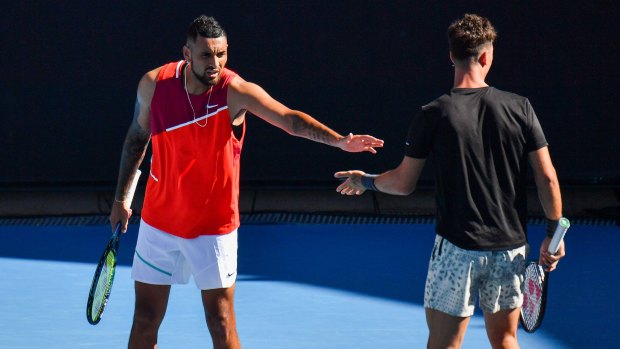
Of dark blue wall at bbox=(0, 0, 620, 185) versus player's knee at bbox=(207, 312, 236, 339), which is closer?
player's knee at bbox=(207, 312, 236, 339)

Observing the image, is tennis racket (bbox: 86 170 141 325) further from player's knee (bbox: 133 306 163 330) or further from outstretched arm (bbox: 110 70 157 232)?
player's knee (bbox: 133 306 163 330)

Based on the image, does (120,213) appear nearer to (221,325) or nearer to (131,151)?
(131,151)

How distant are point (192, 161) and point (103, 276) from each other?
84 cm

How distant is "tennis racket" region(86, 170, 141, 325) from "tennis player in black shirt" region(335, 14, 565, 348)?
1.37m

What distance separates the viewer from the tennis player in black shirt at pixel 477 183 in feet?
12.0

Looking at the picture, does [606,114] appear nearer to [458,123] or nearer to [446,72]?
[446,72]

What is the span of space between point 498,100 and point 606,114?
5444mm

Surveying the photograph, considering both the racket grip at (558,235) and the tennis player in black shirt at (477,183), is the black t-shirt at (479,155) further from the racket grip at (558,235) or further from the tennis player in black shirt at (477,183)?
the racket grip at (558,235)

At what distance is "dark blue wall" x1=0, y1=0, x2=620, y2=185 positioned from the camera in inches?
344

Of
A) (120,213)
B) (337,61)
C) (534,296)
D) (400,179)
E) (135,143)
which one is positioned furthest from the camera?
(337,61)

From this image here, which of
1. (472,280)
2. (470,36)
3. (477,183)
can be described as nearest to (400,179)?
(477,183)

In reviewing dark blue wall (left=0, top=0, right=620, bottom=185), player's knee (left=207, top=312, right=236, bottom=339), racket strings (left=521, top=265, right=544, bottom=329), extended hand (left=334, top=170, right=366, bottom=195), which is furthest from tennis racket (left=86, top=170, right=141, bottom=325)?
dark blue wall (left=0, top=0, right=620, bottom=185)

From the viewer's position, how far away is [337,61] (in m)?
8.80

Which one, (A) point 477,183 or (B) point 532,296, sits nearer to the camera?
(A) point 477,183
